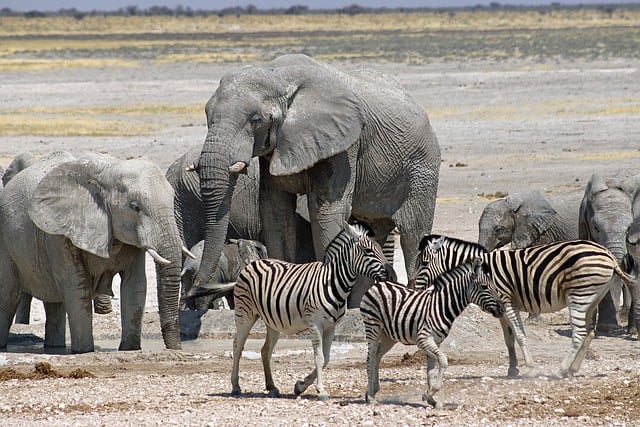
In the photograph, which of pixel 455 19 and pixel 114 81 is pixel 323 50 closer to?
pixel 114 81

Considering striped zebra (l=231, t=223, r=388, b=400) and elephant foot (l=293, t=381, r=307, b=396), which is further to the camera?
elephant foot (l=293, t=381, r=307, b=396)

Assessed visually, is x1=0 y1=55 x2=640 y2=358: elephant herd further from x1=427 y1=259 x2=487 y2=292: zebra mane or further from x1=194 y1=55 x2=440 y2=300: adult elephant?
x1=427 y1=259 x2=487 y2=292: zebra mane

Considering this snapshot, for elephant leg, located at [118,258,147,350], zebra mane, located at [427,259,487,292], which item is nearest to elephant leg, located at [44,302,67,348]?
elephant leg, located at [118,258,147,350]

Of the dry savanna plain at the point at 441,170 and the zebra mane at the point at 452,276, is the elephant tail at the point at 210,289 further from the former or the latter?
the zebra mane at the point at 452,276

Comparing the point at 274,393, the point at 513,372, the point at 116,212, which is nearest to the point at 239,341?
the point at 274,393

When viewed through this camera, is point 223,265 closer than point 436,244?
No

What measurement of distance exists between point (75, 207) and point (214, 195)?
1.18m

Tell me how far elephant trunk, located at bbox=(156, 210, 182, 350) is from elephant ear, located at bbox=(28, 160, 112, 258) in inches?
19.9

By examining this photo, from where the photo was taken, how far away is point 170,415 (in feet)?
28.5

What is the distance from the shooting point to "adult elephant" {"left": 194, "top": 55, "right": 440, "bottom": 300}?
40.3ft

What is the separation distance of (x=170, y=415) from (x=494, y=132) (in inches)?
947

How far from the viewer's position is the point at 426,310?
8867mm

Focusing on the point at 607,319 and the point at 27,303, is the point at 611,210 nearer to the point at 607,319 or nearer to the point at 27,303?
the point at 607,319

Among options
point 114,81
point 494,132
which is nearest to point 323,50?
point 114,81
